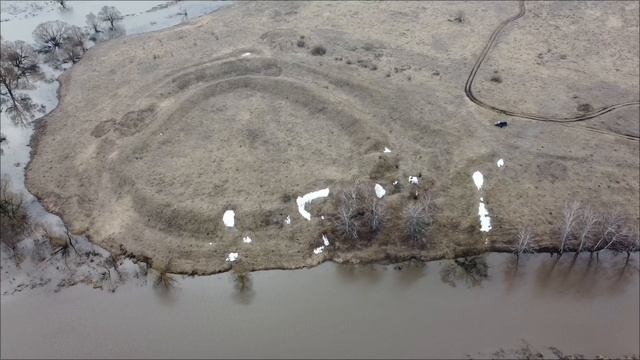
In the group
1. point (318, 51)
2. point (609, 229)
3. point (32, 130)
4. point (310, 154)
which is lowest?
point (609, 229)

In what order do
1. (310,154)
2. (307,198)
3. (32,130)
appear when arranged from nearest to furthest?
1. (307,198)
2. (310,154)
3. (32,130)

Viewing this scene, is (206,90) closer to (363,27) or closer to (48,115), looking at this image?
(48,115)

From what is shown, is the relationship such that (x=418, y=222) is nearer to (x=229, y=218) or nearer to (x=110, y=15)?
(x=229, y=218)

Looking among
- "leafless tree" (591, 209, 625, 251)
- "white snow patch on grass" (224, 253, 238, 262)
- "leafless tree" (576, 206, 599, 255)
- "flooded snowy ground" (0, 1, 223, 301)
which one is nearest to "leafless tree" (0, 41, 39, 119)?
"flooded snowy ground" (0, 1, 223, 301)

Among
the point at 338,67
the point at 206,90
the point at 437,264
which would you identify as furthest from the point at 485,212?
the point at 206,90

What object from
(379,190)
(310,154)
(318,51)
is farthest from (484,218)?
→ (318,51)

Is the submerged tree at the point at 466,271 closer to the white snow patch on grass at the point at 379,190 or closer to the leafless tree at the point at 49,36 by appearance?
the white snow patch on grass at the point at 379,190

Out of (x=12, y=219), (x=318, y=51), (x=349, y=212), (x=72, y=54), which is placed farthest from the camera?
(x=72, y=54)
